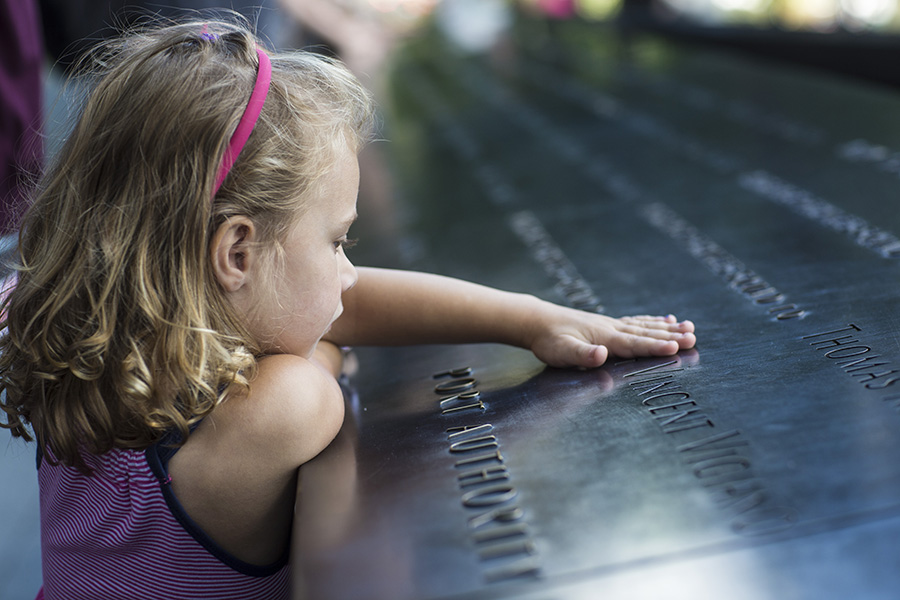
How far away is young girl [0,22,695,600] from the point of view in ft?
2.63

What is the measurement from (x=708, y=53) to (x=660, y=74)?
1.60 ft

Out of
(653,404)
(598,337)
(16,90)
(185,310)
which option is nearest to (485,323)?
(598,337)

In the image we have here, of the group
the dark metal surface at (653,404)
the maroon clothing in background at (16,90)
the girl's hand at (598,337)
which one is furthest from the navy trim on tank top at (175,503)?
the maroon clothing in background at (16,90)

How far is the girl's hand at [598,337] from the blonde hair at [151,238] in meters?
0.35

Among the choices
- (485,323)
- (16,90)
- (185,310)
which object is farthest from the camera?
(16,90)

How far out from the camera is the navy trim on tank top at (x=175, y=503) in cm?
85

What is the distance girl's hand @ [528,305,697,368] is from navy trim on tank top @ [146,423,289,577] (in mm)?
421

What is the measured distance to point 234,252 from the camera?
2.74 ft

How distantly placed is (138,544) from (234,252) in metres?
0.33

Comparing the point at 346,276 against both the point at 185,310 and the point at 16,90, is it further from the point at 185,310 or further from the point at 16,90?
the point at 16,90

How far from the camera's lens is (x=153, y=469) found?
0.85m

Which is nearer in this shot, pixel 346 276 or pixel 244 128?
pixel 244 128

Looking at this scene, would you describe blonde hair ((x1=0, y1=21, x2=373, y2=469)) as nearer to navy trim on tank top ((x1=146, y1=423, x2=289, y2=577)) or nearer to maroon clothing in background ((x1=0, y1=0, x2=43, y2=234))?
navy trim on tank top ((x1=146, y1=423, x2=289, y2=577))

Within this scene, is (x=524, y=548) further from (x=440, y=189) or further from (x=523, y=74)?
(x=523, y=74)
